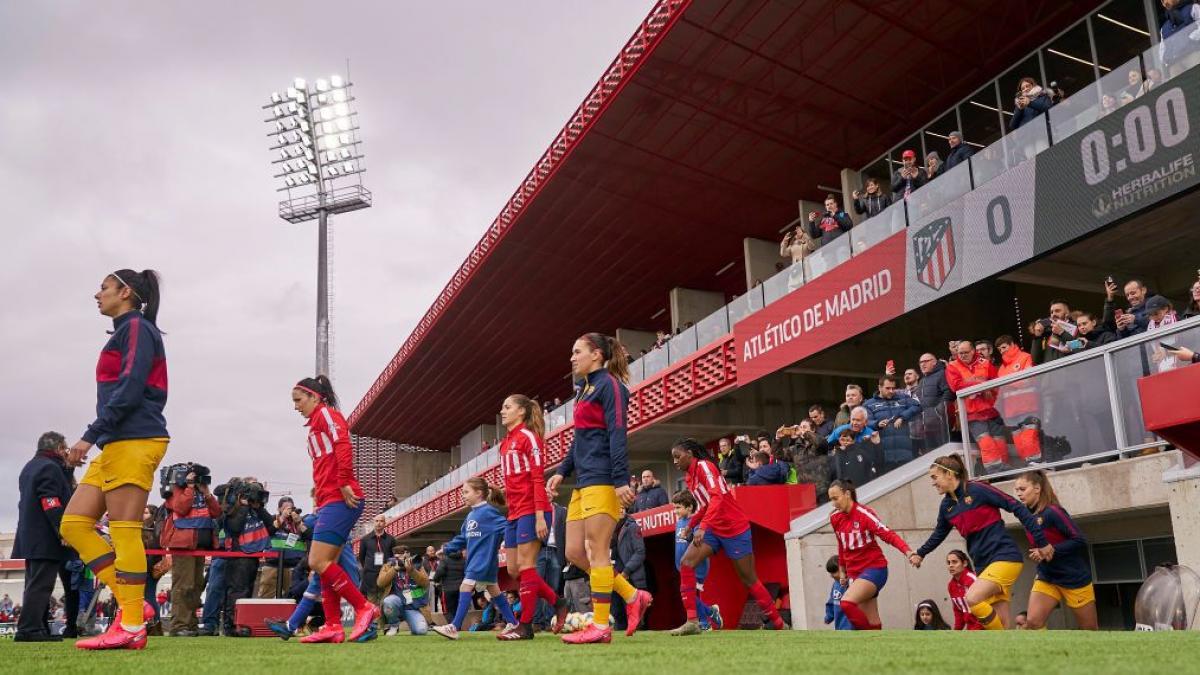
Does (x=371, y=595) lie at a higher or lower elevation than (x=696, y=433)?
lower

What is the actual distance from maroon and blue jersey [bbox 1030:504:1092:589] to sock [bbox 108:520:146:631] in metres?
6.54

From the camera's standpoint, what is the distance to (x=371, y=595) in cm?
1367

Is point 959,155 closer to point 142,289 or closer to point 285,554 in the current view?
point 285,554

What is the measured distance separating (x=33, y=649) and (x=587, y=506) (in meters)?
3.47

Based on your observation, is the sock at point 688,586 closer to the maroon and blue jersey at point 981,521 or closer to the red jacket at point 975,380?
the maroon and blue jersey at point 981,521

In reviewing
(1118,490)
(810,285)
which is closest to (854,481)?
(1118,490)

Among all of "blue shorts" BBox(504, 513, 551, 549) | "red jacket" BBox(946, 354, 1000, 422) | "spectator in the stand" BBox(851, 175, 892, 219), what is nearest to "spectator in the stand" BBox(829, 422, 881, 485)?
"red jacket" BBox(946, 354, 1000, 422)

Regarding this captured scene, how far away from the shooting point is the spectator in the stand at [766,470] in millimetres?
13812

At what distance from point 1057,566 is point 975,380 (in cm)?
407

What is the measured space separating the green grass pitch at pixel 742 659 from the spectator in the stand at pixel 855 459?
716 cm

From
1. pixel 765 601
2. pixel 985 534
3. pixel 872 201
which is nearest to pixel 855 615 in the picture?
pixel 765 601

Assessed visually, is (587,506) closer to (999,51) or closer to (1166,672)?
(1166,672)

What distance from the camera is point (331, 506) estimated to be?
23.7 feet

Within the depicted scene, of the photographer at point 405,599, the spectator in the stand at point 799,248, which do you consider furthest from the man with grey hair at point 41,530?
the spectator in the stand at point 799,248
